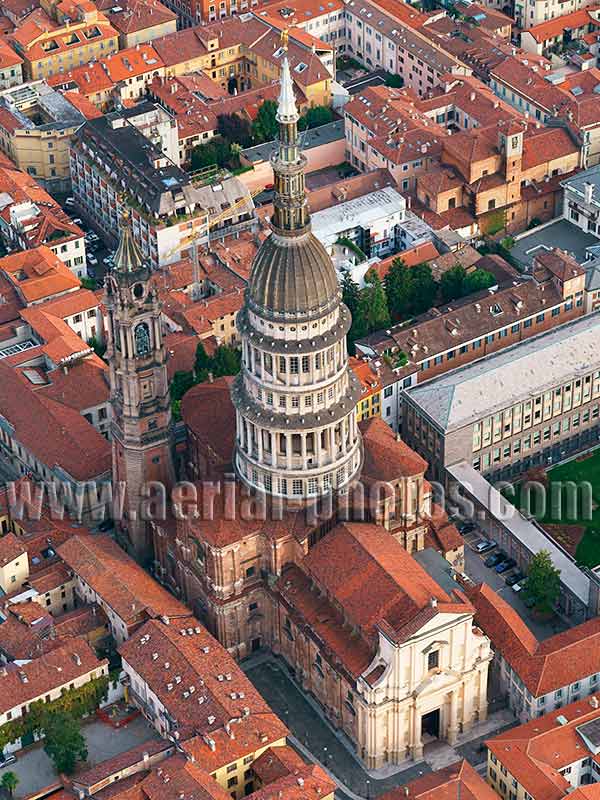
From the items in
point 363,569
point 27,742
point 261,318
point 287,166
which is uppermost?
point 287,166

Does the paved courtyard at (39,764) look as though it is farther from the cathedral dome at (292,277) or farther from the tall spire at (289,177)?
the tall spire at (289,177)

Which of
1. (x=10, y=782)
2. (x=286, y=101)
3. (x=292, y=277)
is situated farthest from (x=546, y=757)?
(x=286, y=101)

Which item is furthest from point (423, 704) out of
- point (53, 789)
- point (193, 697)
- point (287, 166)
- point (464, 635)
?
point (287, 166)

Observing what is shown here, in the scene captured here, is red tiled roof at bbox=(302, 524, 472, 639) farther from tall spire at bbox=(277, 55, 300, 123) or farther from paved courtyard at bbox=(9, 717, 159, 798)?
tall spire at bbox=(277, 55, 300, 123)

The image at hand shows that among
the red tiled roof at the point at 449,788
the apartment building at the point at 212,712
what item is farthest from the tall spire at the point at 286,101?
the red tiled roof at the point at 449,788

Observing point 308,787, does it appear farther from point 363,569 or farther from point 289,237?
point 289,237
